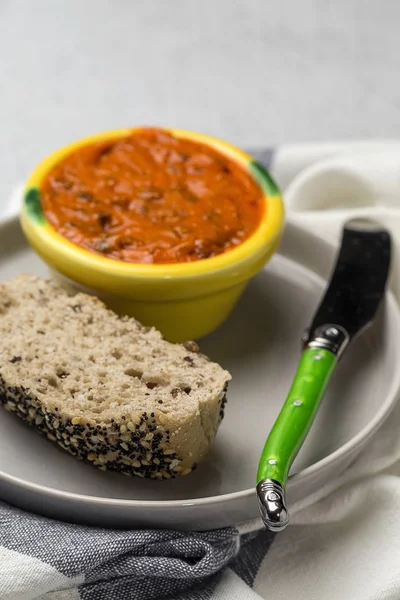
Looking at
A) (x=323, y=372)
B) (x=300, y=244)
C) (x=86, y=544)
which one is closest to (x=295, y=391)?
(x=323, y=372)

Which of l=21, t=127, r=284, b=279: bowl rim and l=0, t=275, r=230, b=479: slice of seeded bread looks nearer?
l=0, t=275, r=230, b=479: slice of seeded bread

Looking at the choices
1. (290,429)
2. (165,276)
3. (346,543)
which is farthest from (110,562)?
(165,276)

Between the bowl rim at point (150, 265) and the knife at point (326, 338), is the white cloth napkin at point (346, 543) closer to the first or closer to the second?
the knife at point (326, 338)

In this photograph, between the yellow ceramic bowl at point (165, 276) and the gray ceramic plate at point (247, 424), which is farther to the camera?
the yellow ceramic bowl at point (165, 276)

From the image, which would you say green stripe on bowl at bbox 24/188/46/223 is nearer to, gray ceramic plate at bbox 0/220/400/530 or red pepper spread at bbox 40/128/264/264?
red pepper spread at bbox 40/128/264/264

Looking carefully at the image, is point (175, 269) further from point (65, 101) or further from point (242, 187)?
point (65, 101)

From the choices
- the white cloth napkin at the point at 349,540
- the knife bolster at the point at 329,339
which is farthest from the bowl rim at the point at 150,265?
the white cloth napkin at the point at 349,540

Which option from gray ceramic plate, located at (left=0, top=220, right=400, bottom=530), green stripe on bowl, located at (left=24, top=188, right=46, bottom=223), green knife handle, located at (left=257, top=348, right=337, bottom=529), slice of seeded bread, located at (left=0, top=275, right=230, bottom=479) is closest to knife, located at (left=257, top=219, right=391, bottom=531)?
green knife handle, located at (left=257, top=348, right=337, bottom=529)

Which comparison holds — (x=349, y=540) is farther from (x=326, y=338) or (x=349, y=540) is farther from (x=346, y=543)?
(x=326, y=338)
